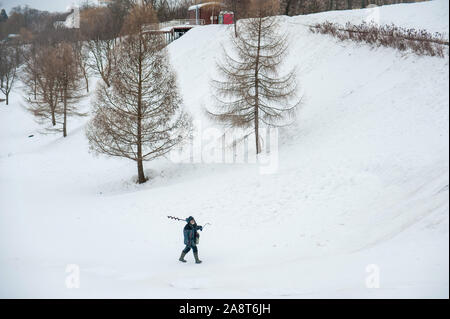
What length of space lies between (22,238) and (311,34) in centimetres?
2633

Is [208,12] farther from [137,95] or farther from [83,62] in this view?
[137,95]

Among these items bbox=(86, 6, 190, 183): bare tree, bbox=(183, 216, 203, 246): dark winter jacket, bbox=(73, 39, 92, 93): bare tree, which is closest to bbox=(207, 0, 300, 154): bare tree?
bbox=(86, 6, 190, 183): bare tree

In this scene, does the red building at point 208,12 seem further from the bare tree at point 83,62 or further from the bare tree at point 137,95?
the bare tree at point 137,95

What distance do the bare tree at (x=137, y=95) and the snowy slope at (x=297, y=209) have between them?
2.94 m

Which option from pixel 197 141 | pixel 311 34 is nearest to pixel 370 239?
pixel 197 141

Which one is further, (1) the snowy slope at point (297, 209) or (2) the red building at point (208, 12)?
(2) the red building at point (208, 12)

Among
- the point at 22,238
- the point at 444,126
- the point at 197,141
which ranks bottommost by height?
the point at 22,238

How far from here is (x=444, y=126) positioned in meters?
13.7

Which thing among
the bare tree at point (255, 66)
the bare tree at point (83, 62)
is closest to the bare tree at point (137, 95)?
the bare tree at point (255, 66)

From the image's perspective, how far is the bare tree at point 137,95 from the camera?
1853 centimetres

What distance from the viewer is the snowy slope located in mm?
8711
